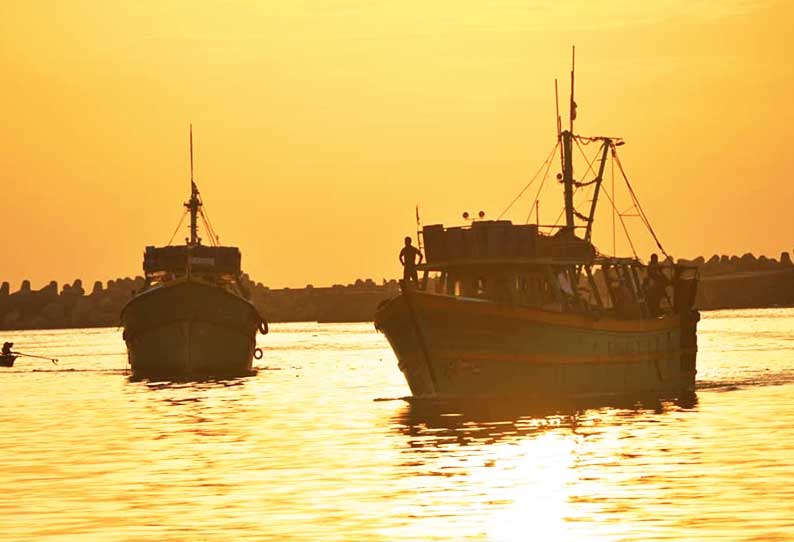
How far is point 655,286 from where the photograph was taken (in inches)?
2199

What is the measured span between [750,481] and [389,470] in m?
6.69

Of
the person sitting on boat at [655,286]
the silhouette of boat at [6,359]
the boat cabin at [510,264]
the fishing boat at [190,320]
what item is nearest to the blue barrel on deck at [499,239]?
the boat cabin at [510,264]

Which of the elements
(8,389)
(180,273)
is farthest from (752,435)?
(180,273)

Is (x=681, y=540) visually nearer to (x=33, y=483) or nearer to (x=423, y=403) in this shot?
(x=33, y=483)

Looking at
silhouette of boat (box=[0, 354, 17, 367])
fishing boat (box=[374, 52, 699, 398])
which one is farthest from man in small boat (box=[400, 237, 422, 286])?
silhouette of boat (box=[0, 354, 17, 367])

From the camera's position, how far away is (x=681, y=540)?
2092 centimetres

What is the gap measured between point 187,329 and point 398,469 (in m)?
45.4

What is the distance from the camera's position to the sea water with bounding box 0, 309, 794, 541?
2281cm

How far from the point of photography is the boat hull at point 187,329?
74625mm

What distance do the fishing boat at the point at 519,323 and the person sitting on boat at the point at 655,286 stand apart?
160 cm

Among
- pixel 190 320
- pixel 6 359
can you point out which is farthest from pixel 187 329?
pixel 6 359

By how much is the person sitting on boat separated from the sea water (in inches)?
140

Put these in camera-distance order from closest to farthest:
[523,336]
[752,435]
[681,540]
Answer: [681,540]
[752,435]
[523,336]

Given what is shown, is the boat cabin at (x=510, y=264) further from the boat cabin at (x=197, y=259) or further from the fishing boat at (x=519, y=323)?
the boat cabin at (x=197, y=259)
